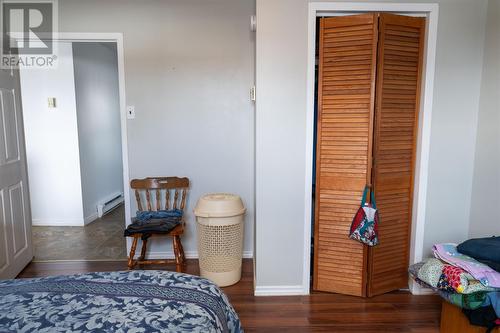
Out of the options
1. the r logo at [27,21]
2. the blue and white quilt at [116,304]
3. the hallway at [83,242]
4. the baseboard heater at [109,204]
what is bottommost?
the hallway at [83,242]

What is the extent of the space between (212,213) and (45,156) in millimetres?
2539

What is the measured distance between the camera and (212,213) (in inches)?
97.7

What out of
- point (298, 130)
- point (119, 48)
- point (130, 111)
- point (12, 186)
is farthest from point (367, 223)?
point (12, 186)

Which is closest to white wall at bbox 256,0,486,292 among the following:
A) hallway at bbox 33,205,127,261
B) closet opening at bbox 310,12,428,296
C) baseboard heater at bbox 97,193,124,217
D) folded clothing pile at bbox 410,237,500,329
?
closet opening at bbox 310,12,428,296

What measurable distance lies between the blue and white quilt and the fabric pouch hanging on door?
116 cm

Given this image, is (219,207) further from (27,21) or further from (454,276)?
(27,21)

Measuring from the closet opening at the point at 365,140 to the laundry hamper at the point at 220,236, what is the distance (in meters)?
0.60

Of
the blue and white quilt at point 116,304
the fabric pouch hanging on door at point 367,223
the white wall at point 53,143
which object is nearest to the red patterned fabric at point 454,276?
the fabric pouch hanging on door at point 367,223

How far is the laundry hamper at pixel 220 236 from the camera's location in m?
2.50

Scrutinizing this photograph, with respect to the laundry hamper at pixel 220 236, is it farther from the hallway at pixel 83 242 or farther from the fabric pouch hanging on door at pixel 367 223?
the hallway at pixel 83 242

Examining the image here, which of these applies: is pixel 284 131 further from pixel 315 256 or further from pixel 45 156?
pixel 45 156

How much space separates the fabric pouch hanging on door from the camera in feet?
7.33

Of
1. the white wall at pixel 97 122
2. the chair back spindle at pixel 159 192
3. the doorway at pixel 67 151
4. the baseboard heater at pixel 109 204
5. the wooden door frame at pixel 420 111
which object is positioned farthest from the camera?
the baseboard heater at pixel 109 204

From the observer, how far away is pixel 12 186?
8.68 ft
